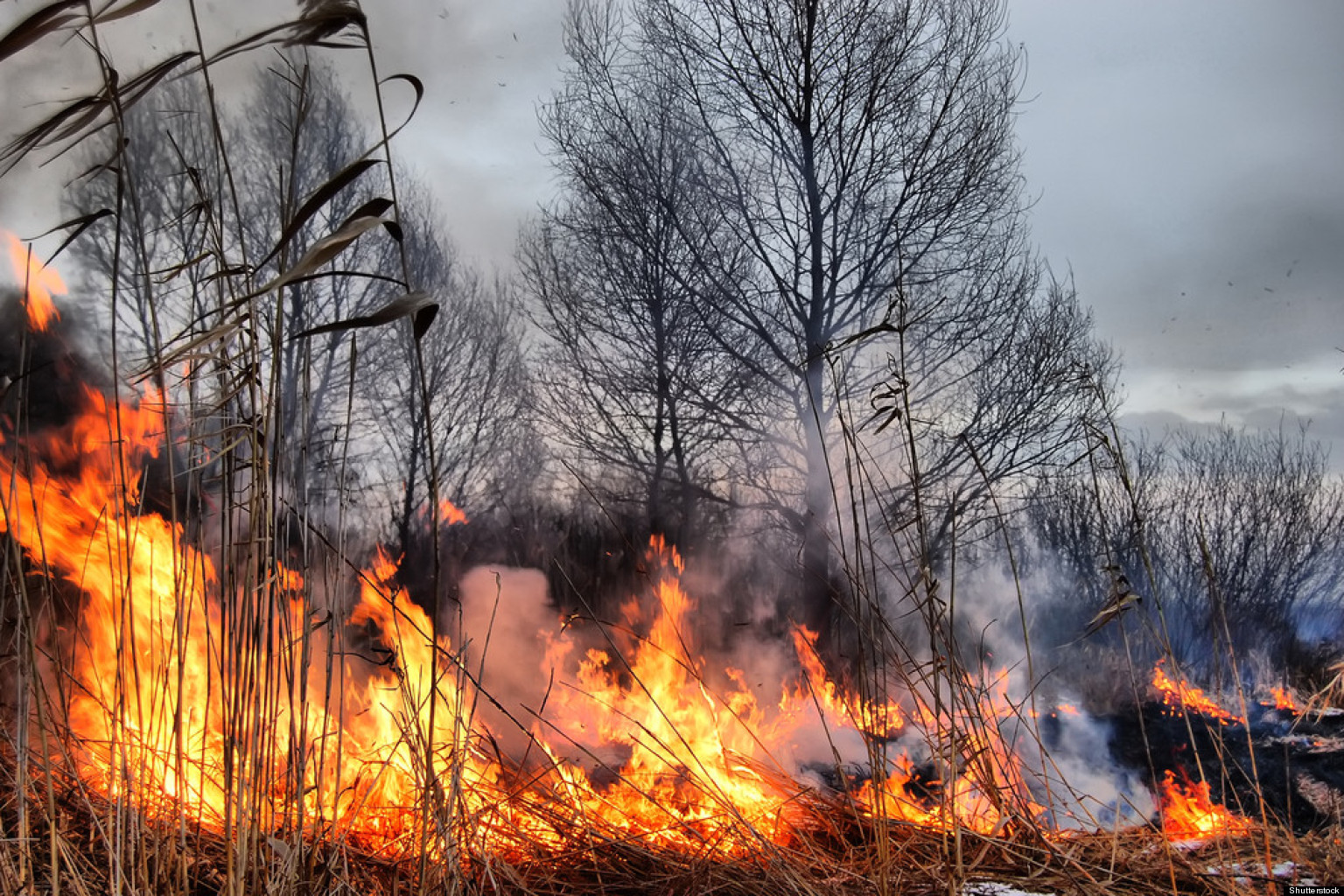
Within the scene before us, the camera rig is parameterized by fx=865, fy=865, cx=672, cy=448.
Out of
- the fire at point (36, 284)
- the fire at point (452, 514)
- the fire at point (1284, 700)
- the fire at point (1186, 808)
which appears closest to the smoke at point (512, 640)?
the fire at point (452, 514)

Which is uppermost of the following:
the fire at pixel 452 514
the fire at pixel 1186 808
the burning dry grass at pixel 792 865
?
→ the fire at pixel 452 514

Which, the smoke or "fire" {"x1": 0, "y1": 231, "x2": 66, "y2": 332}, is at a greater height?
"fire" {"x1": 0, "y1": 231, "x2": 66, "y2": 332}

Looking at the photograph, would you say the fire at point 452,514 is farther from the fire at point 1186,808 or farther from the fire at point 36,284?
the fire at point 1186,808

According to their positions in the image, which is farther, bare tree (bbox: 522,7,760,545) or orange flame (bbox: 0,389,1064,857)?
bare tree (bbox: 522,7,760,545)

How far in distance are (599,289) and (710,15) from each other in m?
1.77

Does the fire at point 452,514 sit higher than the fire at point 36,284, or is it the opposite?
the fire at point 36,284

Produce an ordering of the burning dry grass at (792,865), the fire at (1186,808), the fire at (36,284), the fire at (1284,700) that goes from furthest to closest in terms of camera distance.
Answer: the fire at (1284,700) < the fire at (1186,808) < the fire at (36,284) < the burning dry grass at (792,865)

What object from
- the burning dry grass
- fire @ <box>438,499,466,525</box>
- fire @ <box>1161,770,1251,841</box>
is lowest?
fire @ <box>1161,770,1251,841</box>

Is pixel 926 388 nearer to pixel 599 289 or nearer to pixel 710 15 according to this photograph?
pixel 599 289

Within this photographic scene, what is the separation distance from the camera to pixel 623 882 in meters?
2.21

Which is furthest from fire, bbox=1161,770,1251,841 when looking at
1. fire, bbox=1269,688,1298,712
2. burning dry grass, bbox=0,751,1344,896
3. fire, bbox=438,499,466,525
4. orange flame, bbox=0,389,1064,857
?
fire, bbox=438,499,466,525

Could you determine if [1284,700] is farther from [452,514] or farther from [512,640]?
[452,514]

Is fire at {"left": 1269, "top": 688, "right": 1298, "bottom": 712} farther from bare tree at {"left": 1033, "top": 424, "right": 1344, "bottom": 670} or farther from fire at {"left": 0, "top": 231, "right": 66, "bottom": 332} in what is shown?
fire at {"left": 0, "top": 231, "right": 66, "bottom": 332}

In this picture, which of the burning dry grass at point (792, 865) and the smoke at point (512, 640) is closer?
the burning dry grass at point (792, 865)
